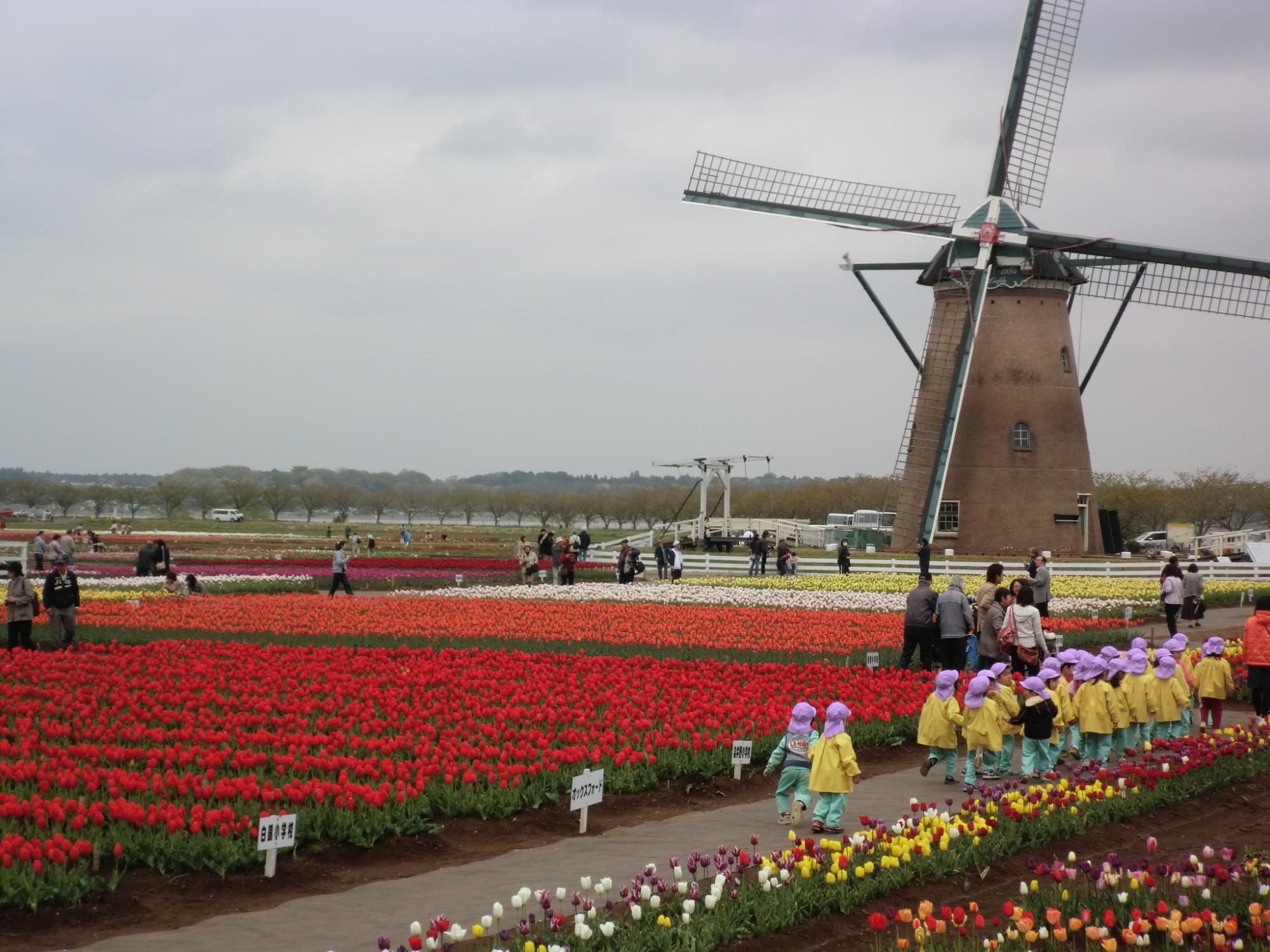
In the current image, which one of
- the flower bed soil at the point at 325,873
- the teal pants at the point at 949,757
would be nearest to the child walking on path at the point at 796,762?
the flower bed soil at the point at 325,873

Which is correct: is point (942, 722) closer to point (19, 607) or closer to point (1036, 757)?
point (1036, 757)

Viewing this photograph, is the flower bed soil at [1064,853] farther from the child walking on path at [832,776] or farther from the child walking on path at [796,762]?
the child walking on path at [796,762]

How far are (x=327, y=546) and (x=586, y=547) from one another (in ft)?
64.3

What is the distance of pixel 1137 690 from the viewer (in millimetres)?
15062

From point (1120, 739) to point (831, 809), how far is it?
17.4 feet

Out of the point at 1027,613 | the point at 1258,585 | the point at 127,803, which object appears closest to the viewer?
the point at 127,803

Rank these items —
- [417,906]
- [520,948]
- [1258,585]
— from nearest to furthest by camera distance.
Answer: [520,948] < [417,906] < [1258,585]

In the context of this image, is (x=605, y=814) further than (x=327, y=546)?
No

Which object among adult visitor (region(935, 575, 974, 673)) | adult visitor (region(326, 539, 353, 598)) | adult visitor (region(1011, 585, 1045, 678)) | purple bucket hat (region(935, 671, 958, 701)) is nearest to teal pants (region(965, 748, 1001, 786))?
purple bucket hat (region(935, 671, 958, 701))

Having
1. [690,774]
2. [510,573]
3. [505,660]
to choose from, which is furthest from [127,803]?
[510,573]

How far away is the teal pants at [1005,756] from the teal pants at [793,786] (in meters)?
2.87

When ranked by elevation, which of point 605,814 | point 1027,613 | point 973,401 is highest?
point 973,401

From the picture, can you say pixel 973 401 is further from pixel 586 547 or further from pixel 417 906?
pixel 417 906

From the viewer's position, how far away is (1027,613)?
56.7 feet
